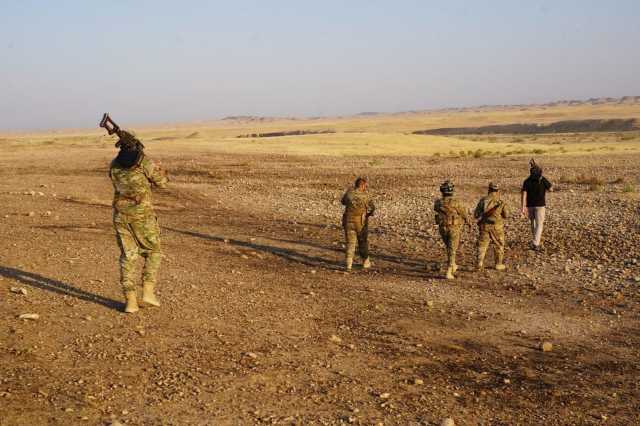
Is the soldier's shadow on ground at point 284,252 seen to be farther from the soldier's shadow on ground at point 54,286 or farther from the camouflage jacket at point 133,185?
the camouflage jacket at point 133,185

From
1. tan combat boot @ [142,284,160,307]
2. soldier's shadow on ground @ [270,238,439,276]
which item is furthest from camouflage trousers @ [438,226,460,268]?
tan combat boot @ [142,284,160,307]

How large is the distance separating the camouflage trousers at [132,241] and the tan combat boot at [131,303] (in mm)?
51

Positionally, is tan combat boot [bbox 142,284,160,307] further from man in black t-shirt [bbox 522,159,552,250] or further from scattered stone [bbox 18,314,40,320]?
man in black t-shirt [bbox 522,159,552,250]

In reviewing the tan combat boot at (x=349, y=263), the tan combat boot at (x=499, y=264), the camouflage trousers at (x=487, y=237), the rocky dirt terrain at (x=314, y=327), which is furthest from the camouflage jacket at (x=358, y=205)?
the tan combat boot at (x=499, y=264)

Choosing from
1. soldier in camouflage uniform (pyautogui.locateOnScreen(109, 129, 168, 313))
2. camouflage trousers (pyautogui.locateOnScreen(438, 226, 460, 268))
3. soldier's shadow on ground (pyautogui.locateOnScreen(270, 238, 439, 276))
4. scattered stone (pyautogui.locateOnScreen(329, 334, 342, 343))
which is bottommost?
soldier's shadow on ground (pyautogui.locateOnScreen(270, 238, 439, 276))

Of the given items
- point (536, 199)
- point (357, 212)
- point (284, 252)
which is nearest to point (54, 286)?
point (357, 212)

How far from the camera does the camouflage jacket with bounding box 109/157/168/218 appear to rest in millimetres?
7836

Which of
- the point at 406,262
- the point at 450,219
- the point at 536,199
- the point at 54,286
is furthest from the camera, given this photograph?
the point at 536,199

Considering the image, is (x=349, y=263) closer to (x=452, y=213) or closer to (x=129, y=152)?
(x=452, y=213)

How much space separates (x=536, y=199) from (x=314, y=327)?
669cm

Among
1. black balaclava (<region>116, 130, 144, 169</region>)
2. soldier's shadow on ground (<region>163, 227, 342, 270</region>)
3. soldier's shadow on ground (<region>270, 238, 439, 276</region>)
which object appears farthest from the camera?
soldier's shadow on ground (<region>163, 227, 342, 270</region>)

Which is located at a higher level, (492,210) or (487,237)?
(492,210)

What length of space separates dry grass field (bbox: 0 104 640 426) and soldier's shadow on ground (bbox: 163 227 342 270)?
0.08m

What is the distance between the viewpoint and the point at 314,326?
805cm
